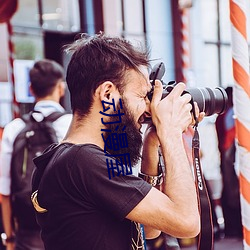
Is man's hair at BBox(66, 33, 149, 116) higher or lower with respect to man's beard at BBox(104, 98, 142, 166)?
higher

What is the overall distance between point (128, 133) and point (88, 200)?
0.22m

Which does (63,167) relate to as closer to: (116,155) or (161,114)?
(116,155)

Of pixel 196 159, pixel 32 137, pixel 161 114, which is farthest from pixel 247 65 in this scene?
pixel 32 137

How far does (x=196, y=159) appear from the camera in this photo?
5.64ft

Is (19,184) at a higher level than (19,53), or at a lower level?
lower

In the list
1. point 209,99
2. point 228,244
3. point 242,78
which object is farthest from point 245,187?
point 228,244

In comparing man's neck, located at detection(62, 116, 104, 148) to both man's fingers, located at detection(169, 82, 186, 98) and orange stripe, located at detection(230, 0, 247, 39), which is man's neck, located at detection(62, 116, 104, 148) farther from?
orange stripe, located at detection(230, 0, 247, 39)

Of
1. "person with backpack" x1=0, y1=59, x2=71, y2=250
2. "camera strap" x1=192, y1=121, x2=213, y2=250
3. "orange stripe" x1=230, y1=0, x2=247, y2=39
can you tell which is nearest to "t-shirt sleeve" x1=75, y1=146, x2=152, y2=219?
"camera strap" x1=192, y1=121, x2=213, y2=250

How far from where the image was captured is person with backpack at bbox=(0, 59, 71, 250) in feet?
8.92

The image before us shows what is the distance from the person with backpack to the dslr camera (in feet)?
4.00

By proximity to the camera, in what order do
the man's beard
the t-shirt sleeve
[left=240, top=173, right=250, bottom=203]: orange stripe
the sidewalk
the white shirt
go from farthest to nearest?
the sidewalk
the white shirt
[left=240, top=173, right=250, bottom=203]: orange stripe
the man's beard
the t-shirt sleeve

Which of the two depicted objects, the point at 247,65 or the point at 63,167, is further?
the point at 247,65

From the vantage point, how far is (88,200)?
4.61 ft

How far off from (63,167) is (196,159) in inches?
19.1
